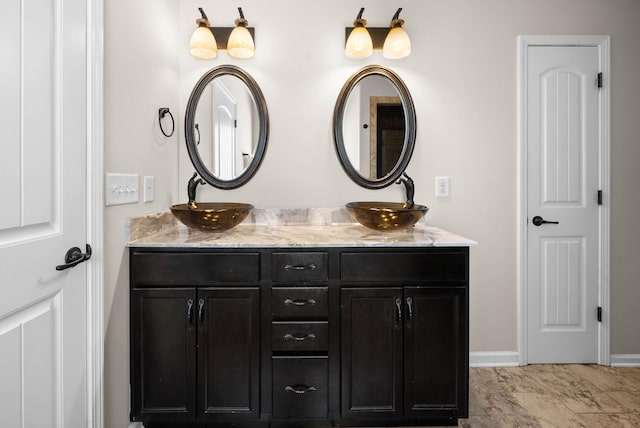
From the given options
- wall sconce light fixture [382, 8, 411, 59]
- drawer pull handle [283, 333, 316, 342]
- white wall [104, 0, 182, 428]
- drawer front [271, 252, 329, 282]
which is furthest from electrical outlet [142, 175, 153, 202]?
wall sconce light fixture [382, 8, 411, 59]

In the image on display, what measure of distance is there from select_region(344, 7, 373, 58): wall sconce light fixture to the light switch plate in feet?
4.79

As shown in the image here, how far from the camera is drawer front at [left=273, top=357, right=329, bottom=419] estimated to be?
5.78 feet

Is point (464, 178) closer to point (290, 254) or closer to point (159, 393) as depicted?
point (290, 254)

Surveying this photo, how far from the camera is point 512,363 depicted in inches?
97.3

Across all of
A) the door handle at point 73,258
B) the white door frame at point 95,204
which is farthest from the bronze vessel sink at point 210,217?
the door handle at point 73,258

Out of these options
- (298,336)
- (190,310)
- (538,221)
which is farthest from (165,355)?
(538,221)

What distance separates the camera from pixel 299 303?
5.81 ft

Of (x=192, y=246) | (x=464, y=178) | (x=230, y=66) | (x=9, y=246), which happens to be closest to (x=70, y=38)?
(x=9, y=246)

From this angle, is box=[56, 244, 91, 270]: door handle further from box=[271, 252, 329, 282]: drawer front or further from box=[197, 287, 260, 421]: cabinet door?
box=[271, 252, 329, 282]: drawer front

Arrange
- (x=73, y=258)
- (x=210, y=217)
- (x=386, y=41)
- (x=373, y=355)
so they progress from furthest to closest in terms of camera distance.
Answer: (x=386, y=41), (x=210, y=217), (x=373, y=355), (x=73, y=258)

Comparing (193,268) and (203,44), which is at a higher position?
(203,44)

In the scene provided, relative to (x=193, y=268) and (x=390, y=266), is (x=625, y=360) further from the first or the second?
(x=193, y=268)

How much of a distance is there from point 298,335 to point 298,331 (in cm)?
2

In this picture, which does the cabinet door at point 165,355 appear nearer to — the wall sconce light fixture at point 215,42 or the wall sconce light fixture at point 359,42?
the wall sconce light fixture at point 215,42
